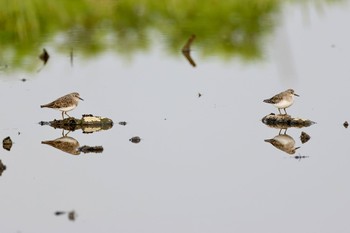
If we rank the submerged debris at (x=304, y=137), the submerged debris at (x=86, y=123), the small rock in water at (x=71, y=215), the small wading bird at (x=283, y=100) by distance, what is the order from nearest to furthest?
the small rock in water at (x=71, y=215), the submerged debris at (x=304, y=137), the submerged debris at (x=86, y=123), the small wading bird at (x=283, y=100)

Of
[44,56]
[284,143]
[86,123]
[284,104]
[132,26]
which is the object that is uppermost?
[132,26]

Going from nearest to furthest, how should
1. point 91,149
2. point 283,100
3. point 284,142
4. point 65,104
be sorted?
point 91,149 < point 284,142 < point 65,104 < point 283,100

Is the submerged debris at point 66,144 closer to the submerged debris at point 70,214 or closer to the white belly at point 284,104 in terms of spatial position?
the submerged debris at point 70,214

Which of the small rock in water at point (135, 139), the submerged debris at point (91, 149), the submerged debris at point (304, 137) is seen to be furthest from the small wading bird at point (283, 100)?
the submerged debris at point (91, 149)

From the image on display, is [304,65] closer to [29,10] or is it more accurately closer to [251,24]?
[251,24]

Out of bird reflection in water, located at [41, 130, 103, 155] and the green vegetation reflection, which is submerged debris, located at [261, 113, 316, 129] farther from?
the green vegetation reflection

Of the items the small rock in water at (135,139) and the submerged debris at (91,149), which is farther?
the small rock in water at (135,139)

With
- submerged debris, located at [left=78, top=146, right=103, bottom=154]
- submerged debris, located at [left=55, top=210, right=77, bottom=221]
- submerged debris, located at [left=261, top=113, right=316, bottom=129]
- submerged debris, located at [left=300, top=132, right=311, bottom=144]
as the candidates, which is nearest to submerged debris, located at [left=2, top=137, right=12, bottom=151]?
submerged debris, located at [left=78, top=146, right=103, bottom=154]

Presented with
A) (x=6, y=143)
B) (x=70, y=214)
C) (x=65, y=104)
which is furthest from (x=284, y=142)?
(x=70, y=214)

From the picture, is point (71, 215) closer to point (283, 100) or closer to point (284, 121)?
point (284, 121)
